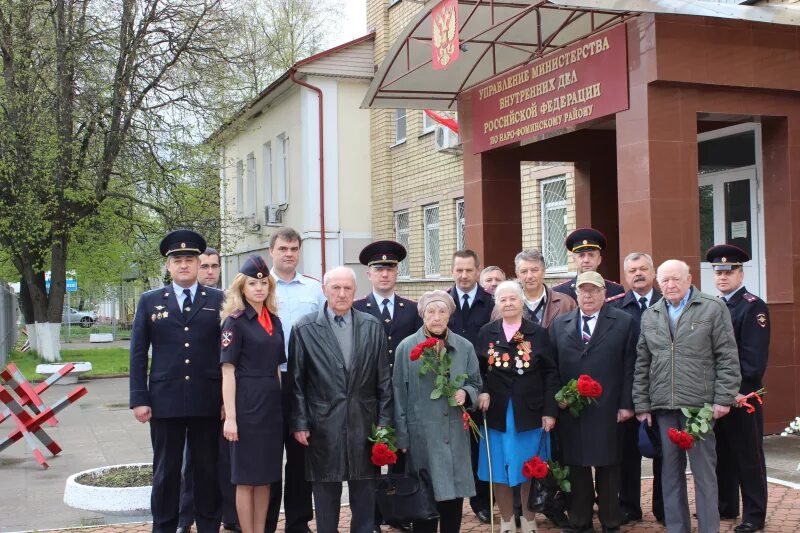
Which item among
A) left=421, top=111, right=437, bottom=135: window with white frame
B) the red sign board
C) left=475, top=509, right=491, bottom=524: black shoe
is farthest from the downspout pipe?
left=475, top=509, right=491, bottom=524: black shoe

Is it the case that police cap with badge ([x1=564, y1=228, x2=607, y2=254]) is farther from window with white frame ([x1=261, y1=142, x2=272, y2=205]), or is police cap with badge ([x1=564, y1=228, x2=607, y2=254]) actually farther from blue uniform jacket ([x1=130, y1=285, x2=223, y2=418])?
window with white frame ([x1=261, y1=142, x2=272, y2=205])

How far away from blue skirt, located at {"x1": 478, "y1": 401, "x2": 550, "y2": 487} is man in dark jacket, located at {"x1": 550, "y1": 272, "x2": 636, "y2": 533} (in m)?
0.25

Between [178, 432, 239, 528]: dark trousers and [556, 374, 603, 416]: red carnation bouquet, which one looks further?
[178, 432, 239, 528]: dark trousers

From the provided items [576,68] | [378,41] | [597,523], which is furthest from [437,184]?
[597,523]

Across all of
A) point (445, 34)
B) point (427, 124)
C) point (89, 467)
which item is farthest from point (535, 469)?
point (427, 124)

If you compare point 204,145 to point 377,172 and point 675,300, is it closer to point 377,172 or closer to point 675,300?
point 377,172

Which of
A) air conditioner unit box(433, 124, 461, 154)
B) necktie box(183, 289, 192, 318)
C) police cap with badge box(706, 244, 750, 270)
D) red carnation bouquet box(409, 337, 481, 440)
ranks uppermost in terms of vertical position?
air conditioner unit box(433, 124, 461, 154)

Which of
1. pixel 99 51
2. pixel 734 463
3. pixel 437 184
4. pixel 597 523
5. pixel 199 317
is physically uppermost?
pixel 99 51

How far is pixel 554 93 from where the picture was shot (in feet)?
30.7

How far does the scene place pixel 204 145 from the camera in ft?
68.4

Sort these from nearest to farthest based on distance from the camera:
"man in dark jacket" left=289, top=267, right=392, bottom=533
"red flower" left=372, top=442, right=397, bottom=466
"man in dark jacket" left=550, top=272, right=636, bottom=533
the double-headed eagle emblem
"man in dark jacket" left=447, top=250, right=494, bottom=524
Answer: "red flower" left=372, top=442, right=397, bottom=466 → "man in dark jacket" left=289, top=267, right=392, bottom=533 → "man in dark jacket" left=550, top=272, right=636, bottom=533 → "man in dark jacket" left=447, top=250, right=494, bottom=524 → the double-headed eagle emblem

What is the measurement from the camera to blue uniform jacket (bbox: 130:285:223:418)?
557cm

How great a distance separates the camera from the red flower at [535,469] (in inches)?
217

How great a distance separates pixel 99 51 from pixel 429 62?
458 inches
